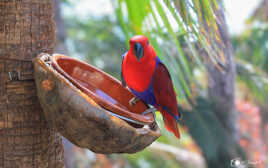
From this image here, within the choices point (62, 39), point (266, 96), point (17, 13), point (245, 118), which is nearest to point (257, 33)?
point (266, 96)

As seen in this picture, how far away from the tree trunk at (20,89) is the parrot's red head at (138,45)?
370 mm

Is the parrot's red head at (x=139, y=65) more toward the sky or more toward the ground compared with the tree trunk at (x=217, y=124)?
more toward the sky

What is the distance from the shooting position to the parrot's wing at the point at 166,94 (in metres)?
1.42

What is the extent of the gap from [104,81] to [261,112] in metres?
7.08

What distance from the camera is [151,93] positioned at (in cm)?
145

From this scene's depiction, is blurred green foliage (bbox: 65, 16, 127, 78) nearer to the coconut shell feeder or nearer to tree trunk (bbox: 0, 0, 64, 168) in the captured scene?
tree trunk (bbox: 0, 0, 64, 168)

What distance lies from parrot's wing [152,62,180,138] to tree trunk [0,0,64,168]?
0.51m

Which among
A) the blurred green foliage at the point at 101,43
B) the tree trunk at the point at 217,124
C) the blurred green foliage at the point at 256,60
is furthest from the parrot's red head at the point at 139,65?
the blurred green foliage at the point at 101,43

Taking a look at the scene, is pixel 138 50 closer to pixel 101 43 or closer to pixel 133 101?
pixel 133 101

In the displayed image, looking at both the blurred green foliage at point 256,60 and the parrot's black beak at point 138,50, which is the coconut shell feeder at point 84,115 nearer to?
the parrot's black beak at point 138,50

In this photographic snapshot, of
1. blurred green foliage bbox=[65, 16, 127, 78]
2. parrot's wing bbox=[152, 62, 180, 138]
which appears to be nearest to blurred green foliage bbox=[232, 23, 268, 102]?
blurred green foliage bbox=[65, 16, 127, 78]

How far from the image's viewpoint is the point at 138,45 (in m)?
1.32

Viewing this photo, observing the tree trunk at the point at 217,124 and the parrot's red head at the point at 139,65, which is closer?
the parrot's red head at the point at 139,65

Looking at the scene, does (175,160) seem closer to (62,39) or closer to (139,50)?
(62,39)
